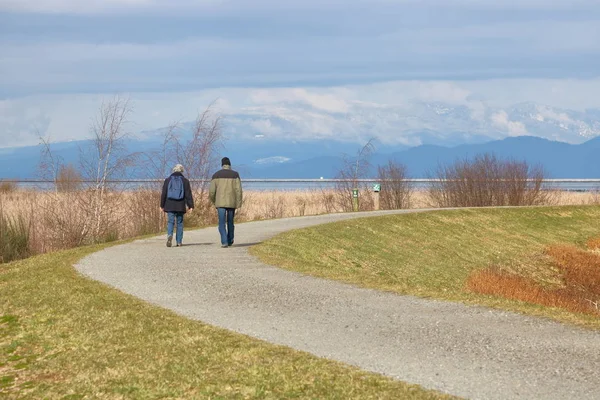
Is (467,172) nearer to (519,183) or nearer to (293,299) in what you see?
(519,183)

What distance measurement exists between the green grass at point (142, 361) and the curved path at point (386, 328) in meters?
0.50

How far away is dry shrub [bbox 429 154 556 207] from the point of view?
55.2 m

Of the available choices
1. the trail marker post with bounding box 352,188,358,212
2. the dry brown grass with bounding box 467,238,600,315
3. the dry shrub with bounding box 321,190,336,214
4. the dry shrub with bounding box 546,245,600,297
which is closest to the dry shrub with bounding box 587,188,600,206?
the dry brown grass with bounding box 467,238,600,315

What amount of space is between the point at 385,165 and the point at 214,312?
38178 mm

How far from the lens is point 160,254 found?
22719 millimetres

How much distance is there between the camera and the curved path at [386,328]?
978cm

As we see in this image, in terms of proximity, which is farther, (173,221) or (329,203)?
(329,203)

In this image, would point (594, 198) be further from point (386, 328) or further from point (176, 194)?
point (386, 328)

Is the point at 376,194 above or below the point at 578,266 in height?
above

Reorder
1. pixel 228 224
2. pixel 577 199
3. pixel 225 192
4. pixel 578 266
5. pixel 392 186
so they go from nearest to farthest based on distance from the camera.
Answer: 1. pixel 225 192
2. pixel 228 224
3. pixel 578 266
4. pixel 392 186
5. pixel 577 199

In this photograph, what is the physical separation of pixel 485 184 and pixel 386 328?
43.9 m

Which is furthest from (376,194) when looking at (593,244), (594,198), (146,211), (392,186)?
(146,211)

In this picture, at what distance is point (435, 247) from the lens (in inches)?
1458

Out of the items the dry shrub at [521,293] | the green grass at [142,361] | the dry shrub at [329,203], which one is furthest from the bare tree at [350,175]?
the green grass at [142,361]
